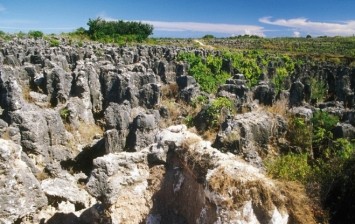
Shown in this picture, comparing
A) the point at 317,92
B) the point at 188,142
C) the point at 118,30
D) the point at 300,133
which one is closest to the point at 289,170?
the point at 188,142

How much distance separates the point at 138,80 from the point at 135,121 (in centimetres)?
809

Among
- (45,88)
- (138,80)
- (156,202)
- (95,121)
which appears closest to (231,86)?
(138,80)

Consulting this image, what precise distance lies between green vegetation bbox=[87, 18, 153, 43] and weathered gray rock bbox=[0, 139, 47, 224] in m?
58.0

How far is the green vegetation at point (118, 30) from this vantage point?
6725 centimetres

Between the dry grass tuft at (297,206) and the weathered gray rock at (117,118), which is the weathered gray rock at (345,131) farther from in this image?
the weathered gray rock at (117,118)

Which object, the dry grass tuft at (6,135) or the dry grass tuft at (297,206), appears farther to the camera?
the dry grass tuft at (6,135)

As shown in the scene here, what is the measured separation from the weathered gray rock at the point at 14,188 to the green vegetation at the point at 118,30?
58.0 meters

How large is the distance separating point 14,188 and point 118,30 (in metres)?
67.4

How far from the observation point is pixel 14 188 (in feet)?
25.5

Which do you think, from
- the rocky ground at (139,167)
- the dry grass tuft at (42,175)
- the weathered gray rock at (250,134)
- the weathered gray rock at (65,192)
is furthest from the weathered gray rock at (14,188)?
the weathered gray rock at (250,134)

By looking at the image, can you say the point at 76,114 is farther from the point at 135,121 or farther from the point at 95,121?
the point at 135,121

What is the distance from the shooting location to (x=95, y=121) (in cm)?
1742

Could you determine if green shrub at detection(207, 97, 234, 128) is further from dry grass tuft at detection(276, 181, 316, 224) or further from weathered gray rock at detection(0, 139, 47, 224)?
weathered gray rock at detection(0, 139, 47, 224)

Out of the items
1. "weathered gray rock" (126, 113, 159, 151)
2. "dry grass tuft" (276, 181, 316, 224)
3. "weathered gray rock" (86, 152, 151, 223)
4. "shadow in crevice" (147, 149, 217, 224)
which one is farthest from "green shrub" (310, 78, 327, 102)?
"dry grass tuft" (276, 181, 316, 224)
